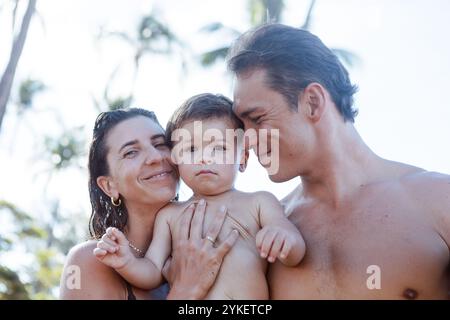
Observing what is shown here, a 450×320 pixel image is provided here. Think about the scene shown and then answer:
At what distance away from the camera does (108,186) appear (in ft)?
13.0

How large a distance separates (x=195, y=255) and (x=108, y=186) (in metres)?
0.91

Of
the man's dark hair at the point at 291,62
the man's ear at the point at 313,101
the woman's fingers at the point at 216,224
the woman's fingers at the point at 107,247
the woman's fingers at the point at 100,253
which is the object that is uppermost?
the man's dark hair at the point at 291,62

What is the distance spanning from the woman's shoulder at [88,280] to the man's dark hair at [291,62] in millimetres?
1445

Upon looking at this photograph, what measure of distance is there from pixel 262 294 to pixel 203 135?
3.15 ft

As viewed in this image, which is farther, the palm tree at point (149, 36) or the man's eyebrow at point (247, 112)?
the palm tree at point (149, 36)

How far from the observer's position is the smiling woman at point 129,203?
335cm

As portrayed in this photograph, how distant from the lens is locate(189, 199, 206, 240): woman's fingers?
3.48 m

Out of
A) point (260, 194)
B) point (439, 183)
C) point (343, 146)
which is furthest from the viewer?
point (343, 146)

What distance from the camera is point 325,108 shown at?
3824mm

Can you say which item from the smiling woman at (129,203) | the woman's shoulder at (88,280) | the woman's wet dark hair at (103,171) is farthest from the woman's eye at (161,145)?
the woman's shoulder at (88,280)

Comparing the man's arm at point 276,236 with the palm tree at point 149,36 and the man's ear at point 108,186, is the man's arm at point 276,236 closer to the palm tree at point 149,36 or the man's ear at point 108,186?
the man's ear at point 108,186

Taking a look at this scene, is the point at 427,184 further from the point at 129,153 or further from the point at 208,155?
the point at 129,153
